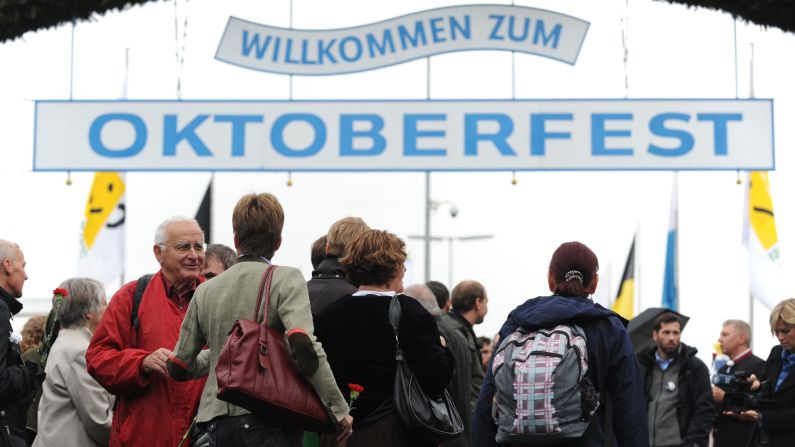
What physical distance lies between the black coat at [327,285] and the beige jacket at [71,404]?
112cm

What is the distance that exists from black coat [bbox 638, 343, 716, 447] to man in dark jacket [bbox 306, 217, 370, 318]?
13.5ft

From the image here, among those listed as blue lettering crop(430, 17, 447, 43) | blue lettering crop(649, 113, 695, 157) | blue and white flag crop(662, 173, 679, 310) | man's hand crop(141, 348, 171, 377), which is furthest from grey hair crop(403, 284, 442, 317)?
blue and white flag crop(662, 173, 679, 310)

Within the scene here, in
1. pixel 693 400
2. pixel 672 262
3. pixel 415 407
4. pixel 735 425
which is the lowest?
→ pixel 735 425

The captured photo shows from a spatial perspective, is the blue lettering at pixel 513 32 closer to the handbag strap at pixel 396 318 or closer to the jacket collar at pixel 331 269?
the jacket collar at pixel 331 269

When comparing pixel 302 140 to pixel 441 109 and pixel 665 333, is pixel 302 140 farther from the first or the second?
pixel 665 333

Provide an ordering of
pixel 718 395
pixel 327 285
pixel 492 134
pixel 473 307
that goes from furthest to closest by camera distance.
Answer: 1. pixel 492 134
2. pixel 718 395
3. pixel 473 307
4. pixel 327 285

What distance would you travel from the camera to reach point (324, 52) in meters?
13.2

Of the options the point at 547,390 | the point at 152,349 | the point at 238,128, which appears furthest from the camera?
the point at 238,128

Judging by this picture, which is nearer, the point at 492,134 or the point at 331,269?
the point at 331,269

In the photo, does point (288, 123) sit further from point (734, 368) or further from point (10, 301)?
point (10, 301)

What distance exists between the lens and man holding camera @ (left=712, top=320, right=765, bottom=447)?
9094mm

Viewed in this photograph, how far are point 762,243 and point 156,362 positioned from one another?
13.2 meters

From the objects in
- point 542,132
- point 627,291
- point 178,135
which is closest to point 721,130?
point 542,132

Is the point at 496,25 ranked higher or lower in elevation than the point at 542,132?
higher
